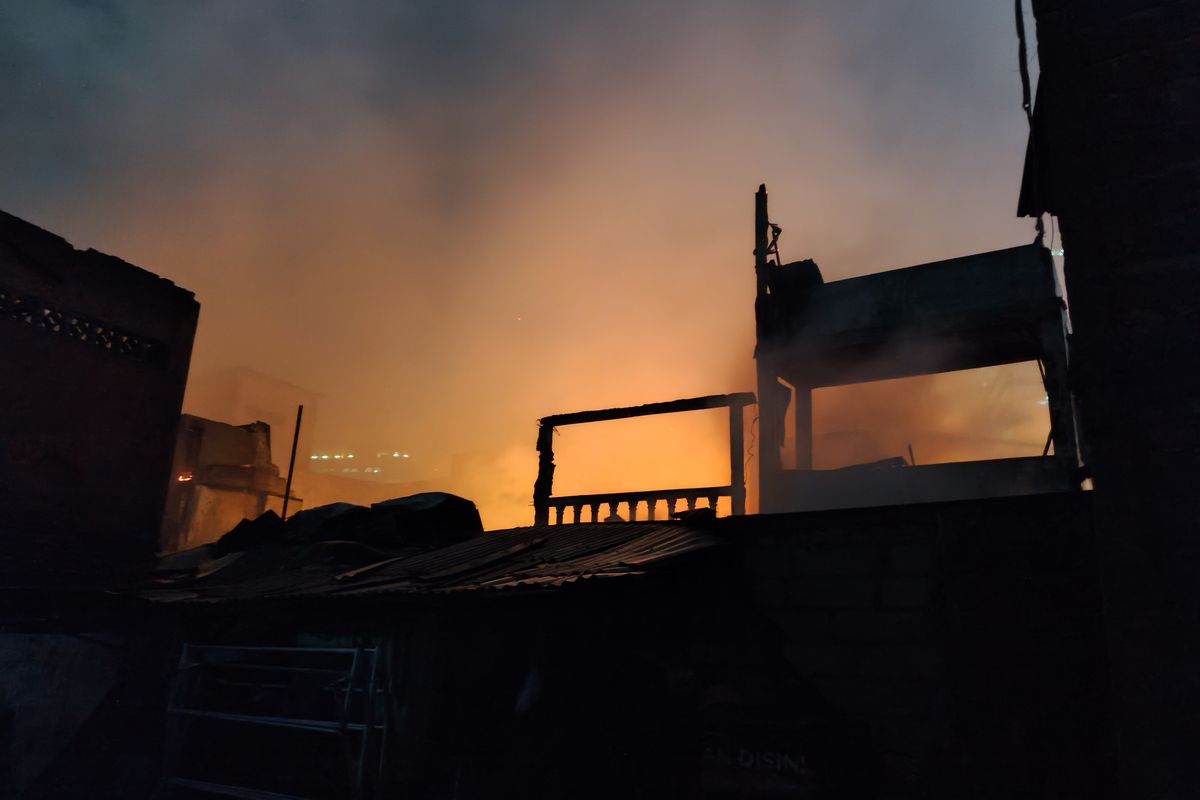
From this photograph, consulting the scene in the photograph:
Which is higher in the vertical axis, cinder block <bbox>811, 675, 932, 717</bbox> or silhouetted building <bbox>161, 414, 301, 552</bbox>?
silhouetted building <bbox>161, 414, 301, 552</bbox>

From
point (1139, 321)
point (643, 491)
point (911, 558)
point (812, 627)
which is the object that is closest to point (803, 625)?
point (812, 627)

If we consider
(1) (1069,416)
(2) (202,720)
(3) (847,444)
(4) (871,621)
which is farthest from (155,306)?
(3) (847,444)

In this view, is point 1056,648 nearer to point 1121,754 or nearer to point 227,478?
point 1121,754

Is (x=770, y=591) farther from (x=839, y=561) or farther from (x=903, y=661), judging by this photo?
(x=903, y=661)

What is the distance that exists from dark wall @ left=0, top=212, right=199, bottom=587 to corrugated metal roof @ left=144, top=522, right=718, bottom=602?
1.79 meters

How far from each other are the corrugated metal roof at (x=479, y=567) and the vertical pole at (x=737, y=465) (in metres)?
1.74

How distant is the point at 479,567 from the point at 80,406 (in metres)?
7.65

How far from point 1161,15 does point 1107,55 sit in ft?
1.22

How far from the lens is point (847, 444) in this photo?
82.3ft

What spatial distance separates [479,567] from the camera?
24.2 ft

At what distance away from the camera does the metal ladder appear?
6.96 m

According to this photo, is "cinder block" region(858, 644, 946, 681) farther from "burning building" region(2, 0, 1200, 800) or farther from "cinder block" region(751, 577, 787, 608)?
"cinder block" region(751, 577, 787, 608)

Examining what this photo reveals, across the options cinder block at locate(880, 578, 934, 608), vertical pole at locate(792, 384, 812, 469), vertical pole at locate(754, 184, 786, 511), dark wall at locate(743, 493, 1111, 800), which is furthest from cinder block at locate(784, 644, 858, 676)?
vertical pole at locate(792, 384, 812, 469)

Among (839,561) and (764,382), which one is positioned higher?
(764,382)
